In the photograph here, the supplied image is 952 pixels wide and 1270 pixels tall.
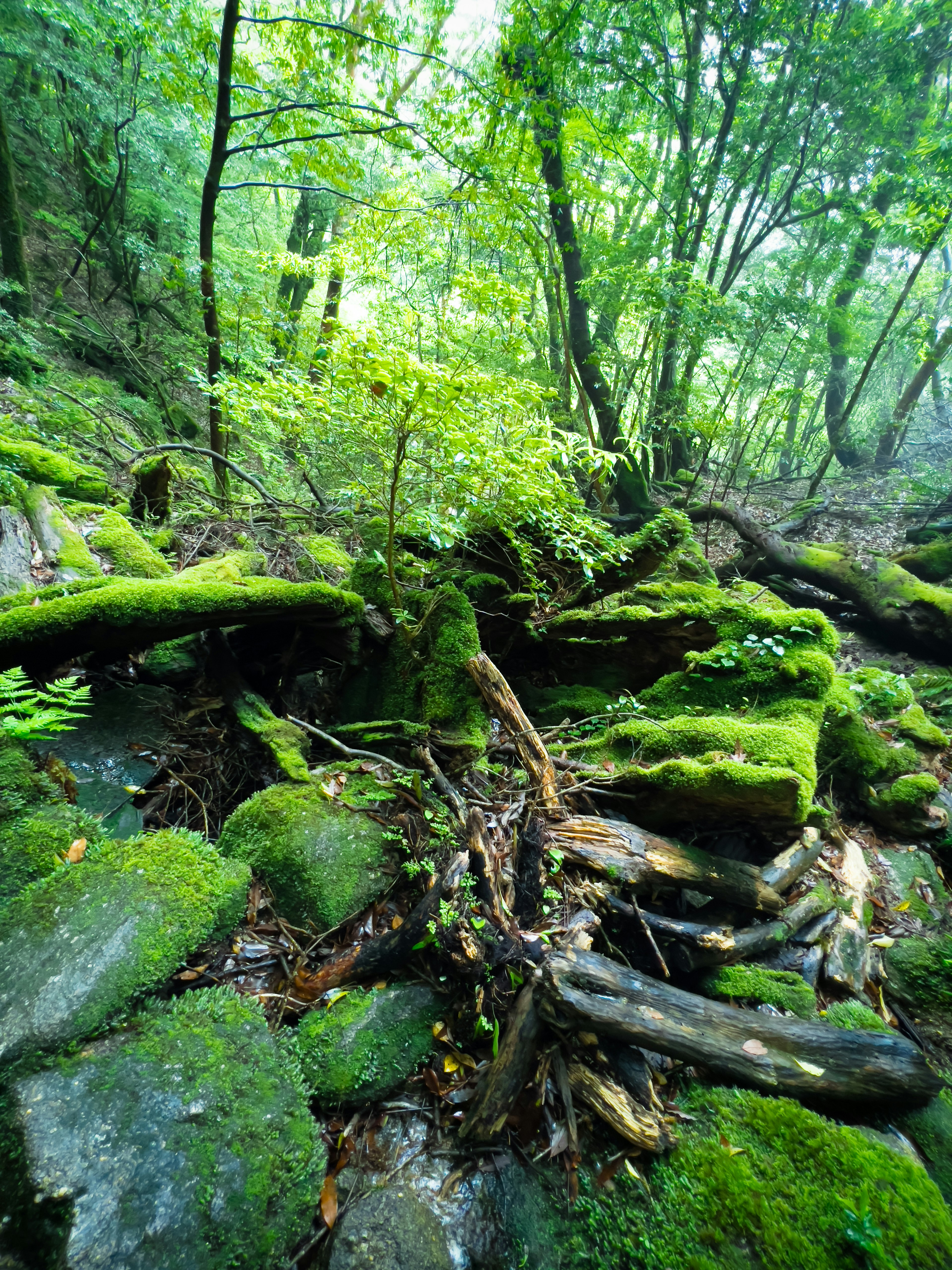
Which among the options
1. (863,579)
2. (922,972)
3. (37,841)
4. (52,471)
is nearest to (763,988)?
(922,972)

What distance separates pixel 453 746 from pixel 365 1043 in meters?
1.72

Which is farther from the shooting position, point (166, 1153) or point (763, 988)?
point (763, 988)

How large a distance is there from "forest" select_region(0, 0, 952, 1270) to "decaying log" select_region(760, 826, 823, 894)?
0.05 metres

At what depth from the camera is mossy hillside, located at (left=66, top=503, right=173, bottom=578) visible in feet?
15.2

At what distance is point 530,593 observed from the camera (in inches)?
196

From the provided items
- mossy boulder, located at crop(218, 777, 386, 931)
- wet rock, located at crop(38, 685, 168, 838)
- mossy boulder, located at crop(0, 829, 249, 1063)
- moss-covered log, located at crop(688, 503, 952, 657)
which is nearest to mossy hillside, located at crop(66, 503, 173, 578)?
wet rock, located at crop(38, 685, 168, 838)

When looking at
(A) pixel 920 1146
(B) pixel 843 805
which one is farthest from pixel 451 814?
(B) pixel 843 805

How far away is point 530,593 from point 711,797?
7.89ft

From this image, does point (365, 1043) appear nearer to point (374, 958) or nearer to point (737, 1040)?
point (374, 958)

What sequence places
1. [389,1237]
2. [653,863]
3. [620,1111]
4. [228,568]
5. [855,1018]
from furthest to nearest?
[228,568], [653,863], [855,1018], [620,1111], [389,1237]

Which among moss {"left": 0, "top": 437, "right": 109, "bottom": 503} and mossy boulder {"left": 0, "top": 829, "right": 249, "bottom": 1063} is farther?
moss {"left": 0, "top": 437, "right": 109, "bottom": 503}

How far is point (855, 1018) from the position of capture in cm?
277

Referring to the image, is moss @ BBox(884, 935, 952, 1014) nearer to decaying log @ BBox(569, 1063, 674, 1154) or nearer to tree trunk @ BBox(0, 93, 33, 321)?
decaying log @ BBox(569, 1063, 674, 1154)

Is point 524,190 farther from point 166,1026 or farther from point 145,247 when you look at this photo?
point 166,1026
